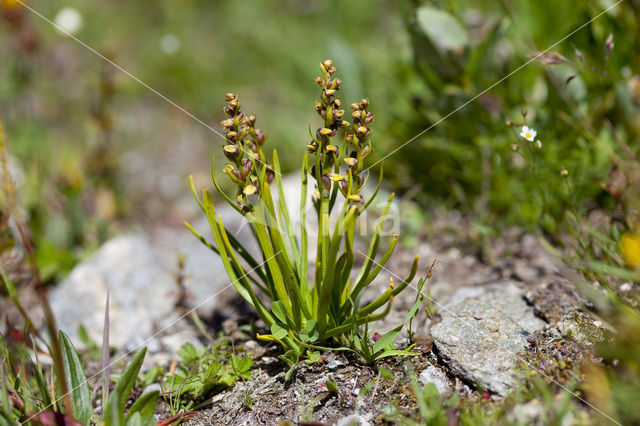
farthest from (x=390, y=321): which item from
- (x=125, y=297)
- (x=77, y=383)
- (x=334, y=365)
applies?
(x=125, y=297)

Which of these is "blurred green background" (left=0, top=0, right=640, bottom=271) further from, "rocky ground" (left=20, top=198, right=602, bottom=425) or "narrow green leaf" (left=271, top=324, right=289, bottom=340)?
"narrow green leaf" (left=271, top=324, right=289, bottom=340)

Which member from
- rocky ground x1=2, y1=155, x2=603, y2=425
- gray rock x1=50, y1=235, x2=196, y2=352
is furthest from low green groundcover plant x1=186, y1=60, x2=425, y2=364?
gray rock x1=50, y1=235, x2=196, y2=352

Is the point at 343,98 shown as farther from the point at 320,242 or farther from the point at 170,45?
the point at 170,45

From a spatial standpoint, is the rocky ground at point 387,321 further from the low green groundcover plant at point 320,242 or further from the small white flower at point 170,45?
the small white flower at point 170,45

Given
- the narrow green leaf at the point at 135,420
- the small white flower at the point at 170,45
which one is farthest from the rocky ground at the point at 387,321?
the small white flower at the point at 170,45

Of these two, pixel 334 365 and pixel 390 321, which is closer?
pixel 334 365

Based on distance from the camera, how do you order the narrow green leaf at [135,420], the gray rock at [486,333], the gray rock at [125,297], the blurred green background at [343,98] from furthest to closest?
the blurred green background at [343,98]
the gray rock at [125,297]
the gray rock at [486,333]
the narrow green leaf at [135,420]
